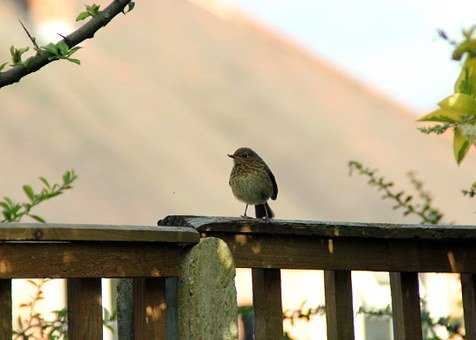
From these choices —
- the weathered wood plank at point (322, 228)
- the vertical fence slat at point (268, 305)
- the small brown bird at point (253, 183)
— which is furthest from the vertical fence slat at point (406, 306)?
the small brown bird at point (253, 183)

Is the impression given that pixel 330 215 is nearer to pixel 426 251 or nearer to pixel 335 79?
pixel 335 79

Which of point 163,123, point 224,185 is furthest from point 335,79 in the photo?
point 224,185

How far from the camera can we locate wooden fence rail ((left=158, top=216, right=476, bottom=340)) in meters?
3.29

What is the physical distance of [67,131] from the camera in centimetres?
1719

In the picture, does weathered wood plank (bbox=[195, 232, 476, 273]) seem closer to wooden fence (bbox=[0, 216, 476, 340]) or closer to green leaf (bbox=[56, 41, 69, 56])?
wooden fence (bbox=[0, 216, 476, 340])

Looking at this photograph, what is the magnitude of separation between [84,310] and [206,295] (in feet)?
1.12

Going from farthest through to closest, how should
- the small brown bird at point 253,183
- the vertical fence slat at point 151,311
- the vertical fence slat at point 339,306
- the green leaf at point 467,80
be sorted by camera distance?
the small brown bird at point 253,183
the vertical fence slat at point 339,306
the vertical fence slat at point 151,311
the green leaf at point 467,80

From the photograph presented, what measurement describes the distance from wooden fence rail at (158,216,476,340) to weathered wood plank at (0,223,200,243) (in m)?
0.13

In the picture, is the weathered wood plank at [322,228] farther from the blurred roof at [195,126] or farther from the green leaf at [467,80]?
the blurred roof at [195,126]

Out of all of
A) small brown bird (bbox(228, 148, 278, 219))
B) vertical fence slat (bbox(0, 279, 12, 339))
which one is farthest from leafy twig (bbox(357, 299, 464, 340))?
vertical fence slat (bbox(0, 279, 12, 339))

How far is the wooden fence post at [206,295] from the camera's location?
3070 mm

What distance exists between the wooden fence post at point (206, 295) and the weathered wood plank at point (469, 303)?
2.96 feet

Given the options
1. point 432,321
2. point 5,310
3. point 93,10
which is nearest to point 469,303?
point 93,10

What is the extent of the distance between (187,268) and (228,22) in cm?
2222
